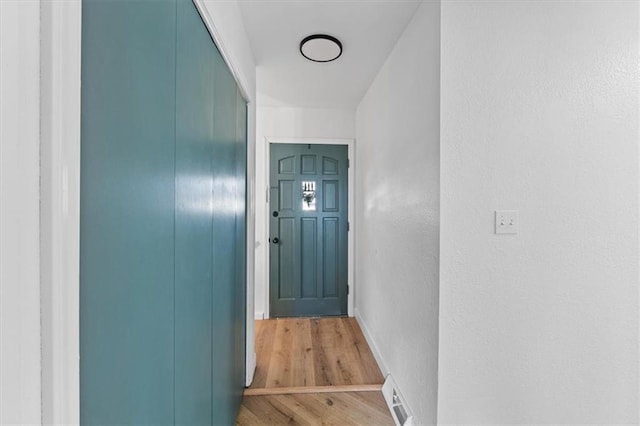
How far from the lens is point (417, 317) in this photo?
5.25 ft

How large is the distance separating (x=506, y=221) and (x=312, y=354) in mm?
1811

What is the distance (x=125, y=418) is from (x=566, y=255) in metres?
1.78

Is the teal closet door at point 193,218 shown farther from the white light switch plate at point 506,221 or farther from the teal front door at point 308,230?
the teal front door at point 308,230

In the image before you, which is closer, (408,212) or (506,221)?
(506,221)

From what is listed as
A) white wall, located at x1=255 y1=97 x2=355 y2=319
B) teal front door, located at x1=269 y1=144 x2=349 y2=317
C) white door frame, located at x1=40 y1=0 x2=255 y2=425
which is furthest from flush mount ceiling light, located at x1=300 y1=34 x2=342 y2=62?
white door frame, located at x1=40 y1=0 x2=255 y2=425

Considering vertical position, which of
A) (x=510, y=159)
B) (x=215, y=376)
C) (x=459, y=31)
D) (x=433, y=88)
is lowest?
(x=215, y=376)

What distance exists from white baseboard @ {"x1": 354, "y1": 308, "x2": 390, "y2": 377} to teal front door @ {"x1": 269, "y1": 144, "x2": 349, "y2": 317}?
32 cm

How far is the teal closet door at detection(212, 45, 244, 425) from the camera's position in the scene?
1311 mm

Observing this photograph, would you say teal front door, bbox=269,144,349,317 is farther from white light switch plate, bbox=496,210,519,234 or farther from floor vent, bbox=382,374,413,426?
white light switch plate, bbox=496,210,519,234

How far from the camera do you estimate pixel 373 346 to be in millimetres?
2486

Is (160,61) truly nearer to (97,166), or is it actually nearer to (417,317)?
(97,166)
